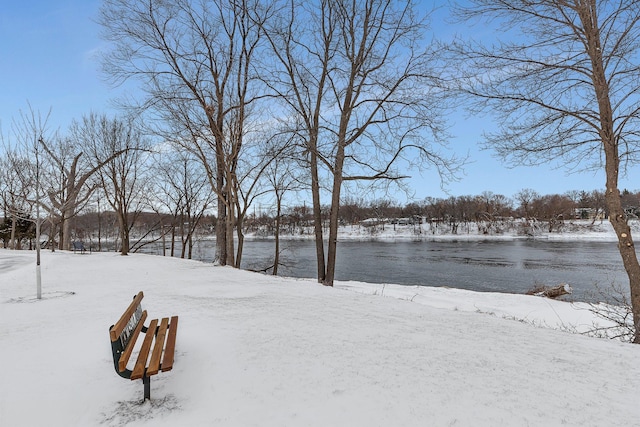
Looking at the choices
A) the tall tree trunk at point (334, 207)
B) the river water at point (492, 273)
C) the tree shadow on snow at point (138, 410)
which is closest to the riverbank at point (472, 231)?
the river water at point (492, 273)

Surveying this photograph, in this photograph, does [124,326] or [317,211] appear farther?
[317,211]

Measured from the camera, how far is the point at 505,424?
2.58 meters

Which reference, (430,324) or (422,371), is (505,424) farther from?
(430,324)

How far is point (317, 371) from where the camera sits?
134 inches

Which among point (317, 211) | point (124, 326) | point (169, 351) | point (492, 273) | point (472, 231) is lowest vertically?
point (492, 273)

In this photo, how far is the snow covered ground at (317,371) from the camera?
2709 millimetres

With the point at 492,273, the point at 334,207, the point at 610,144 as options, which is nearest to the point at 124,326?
the point at 610,144

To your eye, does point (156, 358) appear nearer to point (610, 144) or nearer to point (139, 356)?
point (139, 356)

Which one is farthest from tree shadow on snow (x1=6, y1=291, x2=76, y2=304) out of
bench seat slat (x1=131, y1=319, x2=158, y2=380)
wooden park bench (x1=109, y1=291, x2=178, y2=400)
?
bench seat slat (x1=131, y1=319, x2=158, y2=380)

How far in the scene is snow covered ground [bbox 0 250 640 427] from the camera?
271cm

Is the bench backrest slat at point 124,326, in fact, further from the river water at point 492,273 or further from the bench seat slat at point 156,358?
the river water at point 492,273

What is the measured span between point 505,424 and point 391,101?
959 cm

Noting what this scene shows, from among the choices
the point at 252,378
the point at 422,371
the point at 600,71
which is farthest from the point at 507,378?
the point at 600,71

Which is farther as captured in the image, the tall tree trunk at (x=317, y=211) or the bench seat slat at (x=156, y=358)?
the tall tree trunk at (x=317, y=211)
